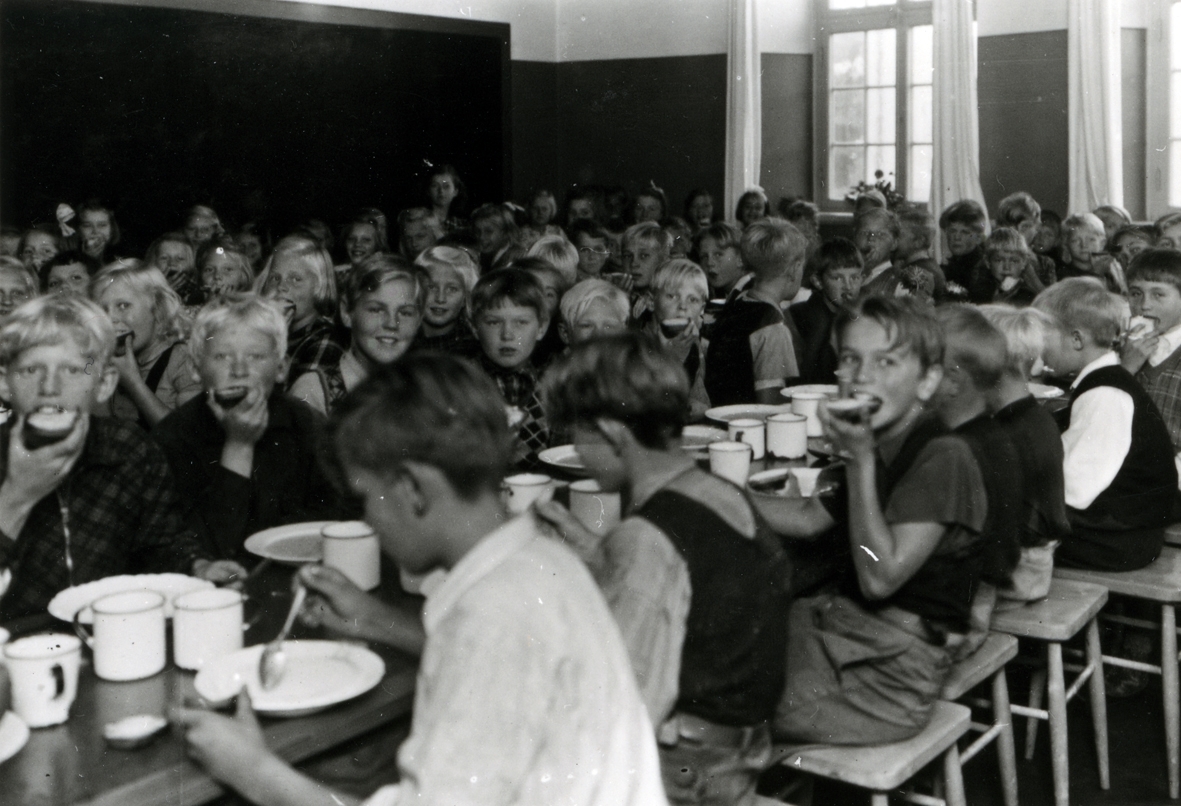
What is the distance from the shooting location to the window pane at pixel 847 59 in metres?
9.96

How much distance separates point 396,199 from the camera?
9227mm

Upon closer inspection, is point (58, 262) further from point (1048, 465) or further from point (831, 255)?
point (1048, 465)

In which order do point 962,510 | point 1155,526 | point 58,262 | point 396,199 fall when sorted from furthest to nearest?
point 396,199 < point 58,262 < point 1155,526 < point 962,510

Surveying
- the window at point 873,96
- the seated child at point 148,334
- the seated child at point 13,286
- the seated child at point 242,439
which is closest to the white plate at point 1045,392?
the seated child at point 242,439

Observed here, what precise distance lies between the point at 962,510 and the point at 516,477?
834 mm

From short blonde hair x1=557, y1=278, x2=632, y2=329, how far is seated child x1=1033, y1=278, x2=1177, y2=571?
1.29 metres

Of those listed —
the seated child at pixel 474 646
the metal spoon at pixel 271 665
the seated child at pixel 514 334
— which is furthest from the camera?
the seated child at pixel 514 334

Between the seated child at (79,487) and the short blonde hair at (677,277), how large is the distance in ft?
6.87

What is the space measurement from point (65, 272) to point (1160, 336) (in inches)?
148

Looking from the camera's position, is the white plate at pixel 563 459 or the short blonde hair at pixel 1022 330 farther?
the short blonde hair at pixel 1022 330

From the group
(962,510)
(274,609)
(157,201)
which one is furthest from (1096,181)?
(274,609)

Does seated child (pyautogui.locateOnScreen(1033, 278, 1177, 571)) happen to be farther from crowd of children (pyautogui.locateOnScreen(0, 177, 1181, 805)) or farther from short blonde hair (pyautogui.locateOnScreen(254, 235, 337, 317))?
short blonde hair (pyautogui.locateOnScreen(254, 235, 337, 317))

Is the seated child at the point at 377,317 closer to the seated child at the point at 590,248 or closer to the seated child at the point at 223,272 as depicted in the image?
the seated child at the point at 223,272

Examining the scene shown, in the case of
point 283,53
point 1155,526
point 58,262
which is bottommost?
point 1155,526
